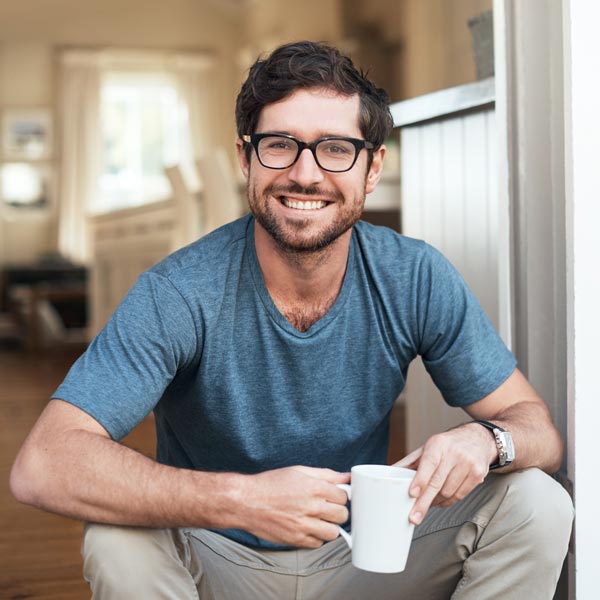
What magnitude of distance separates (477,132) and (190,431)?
93 cm

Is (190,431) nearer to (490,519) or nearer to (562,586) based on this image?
(490,519)

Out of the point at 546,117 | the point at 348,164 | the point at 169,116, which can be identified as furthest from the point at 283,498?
the point at 169,116

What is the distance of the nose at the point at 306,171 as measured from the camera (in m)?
1.33

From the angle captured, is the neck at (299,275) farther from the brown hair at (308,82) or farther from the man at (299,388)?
the brown hair at (308,82)

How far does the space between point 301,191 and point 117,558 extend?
0.56 m

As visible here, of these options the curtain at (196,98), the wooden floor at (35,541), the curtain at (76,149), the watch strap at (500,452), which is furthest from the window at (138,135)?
the watch strap at (500,452)

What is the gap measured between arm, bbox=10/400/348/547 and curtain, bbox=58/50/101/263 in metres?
8.75

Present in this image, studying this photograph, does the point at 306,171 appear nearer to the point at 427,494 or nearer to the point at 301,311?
the point at 301,311

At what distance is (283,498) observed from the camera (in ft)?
3.64

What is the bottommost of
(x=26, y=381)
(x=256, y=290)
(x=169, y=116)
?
(x=26, y=381)

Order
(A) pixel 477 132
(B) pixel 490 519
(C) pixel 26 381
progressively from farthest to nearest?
(C) pixel 26 381, (A) pixel 477 132, (B) pixel 490 519

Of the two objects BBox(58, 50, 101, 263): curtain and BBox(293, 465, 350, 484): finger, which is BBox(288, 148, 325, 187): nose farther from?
BBox(58, 50, 101, 263): curtain

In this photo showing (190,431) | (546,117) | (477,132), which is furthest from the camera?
(477,132)

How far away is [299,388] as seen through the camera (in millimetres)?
1353
